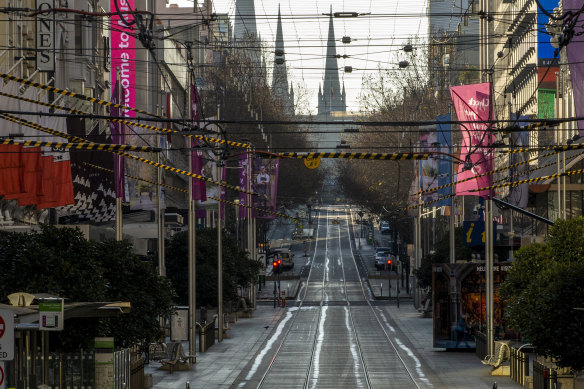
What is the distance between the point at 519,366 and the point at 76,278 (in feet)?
54.0

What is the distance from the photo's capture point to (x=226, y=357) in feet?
178

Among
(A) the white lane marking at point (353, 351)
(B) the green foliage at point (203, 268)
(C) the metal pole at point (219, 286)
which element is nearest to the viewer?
(A) the white lane marking at point (353, 351)

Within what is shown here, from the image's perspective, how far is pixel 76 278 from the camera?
32125 millimetres

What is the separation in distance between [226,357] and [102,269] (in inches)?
844

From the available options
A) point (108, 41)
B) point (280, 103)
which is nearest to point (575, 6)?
point (108, 41)

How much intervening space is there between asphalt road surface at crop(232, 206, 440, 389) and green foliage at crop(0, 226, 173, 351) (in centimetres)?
719

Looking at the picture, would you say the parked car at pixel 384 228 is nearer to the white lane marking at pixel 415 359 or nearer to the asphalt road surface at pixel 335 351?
the asphalt road surface at pixel 335 351

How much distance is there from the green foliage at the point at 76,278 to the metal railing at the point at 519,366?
12308 mm

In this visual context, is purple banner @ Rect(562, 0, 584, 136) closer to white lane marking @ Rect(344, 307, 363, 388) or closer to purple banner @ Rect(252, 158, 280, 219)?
white lane marking @ Rect(344, 307, 363, 388)

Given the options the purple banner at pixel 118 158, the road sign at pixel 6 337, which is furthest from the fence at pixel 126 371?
the road sign at pixel 6 337

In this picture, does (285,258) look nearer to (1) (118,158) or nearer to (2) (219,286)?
(2) (219,286)

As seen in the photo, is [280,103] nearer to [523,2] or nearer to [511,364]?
[523,2]

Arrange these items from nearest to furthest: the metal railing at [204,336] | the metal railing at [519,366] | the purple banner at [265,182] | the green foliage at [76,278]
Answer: the green foliage at [76,278]
the metal railing at [519,366]
the metal railing at [204,336]
the purple banner at [265,182]

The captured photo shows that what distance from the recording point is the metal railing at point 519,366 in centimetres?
4025
